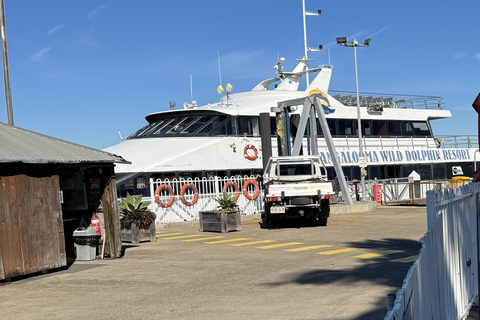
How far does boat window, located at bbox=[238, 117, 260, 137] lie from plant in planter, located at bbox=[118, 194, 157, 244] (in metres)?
9.47

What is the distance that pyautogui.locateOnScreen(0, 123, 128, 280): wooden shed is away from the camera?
1153 centimetres

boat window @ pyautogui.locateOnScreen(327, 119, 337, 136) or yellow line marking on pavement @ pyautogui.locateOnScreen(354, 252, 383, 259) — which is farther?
boat window @ pyautogui.locateOnScreen(327, 119, 337, 136)

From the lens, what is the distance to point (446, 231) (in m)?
5.86

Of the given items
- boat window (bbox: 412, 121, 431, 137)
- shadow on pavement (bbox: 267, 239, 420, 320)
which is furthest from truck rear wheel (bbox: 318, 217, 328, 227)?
boat window (bbox: 412, 121, 431, 137)

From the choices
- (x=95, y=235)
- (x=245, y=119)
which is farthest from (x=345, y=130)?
(x=95, y=235)

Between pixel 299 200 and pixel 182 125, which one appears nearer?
pixel 299 200

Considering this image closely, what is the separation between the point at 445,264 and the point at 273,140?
926 inches

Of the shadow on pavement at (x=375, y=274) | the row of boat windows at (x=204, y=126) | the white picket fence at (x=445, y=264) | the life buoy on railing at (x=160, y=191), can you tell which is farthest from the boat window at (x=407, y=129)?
the white picket fence at (x=445, y=264)

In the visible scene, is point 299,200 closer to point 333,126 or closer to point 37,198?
point 37,198

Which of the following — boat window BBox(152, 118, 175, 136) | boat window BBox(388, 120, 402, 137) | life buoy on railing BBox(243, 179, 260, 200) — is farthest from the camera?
boat window BBox(388, 120, 402, 137)

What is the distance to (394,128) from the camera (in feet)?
114

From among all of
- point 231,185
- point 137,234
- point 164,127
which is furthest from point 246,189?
point 137,234

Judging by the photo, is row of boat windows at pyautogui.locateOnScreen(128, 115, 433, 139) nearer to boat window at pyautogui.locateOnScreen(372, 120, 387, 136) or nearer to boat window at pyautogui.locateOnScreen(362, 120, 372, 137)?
boat window at pyautogui.locateOnScreen(362, 120, 372, 137)

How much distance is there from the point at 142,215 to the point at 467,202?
12.3 metres
